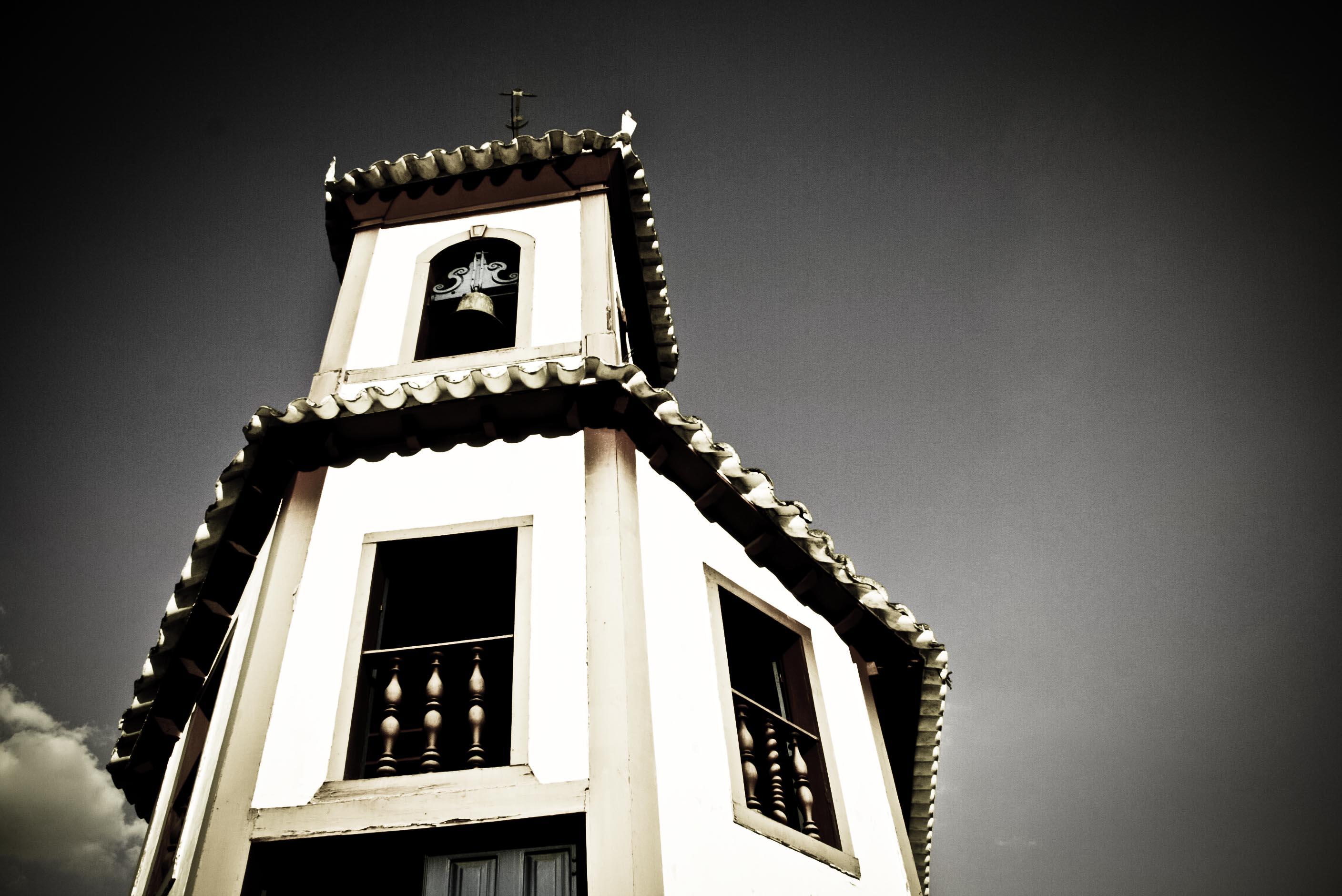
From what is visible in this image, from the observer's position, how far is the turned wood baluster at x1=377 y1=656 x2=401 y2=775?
522 cm

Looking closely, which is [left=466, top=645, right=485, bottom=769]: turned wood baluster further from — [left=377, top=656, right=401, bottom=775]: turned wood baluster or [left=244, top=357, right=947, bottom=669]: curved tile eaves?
[left=244, top=357, right=947, bottom=669]: curved tile eaves

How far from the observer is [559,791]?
16.2 ft

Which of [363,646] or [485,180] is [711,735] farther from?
[485,180]

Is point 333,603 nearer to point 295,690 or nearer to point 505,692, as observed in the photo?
point 295,690

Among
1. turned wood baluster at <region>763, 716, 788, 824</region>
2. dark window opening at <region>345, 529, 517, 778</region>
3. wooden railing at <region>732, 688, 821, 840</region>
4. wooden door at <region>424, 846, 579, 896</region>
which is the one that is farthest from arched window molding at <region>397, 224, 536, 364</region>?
wooden door at <region>424, 846, 579, 896</region>

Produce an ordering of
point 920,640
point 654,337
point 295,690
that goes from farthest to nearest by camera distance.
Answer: point 654,337, point 920,640, point 295,690

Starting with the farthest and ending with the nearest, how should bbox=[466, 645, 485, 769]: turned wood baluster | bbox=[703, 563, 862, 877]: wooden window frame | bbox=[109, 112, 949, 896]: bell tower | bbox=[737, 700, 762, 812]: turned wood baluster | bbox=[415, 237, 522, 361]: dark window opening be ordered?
bbox=[415, 237, 522, 361]: dark window opening < bbox=[737, 700, 762, 812]: turned wood baluster < bbox=[703, 563, 862, 877]: wooden window frame < bbox=[466, 645, 485, 769]: turned wood baluster < bbox=[109, 112, 949, 896]: bell tower

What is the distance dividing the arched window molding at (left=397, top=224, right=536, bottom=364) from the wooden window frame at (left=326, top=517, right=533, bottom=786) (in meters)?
2.20

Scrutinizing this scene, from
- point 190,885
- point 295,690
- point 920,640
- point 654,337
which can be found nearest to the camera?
point 190,885

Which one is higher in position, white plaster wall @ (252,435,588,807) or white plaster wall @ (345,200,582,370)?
white plaster wall @ (345,200,582,370)

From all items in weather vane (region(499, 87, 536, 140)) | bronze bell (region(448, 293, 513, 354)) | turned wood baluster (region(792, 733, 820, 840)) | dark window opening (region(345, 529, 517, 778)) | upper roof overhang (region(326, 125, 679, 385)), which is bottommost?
turned wood baluster (region(792, 733, 820, 840))

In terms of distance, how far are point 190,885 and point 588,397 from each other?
11.8 feet

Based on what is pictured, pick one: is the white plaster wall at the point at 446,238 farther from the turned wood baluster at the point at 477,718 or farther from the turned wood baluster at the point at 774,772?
the turned wood baluster at the point at 774,772

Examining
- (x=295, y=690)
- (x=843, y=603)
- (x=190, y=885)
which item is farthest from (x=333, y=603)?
(x=843, y=603)
